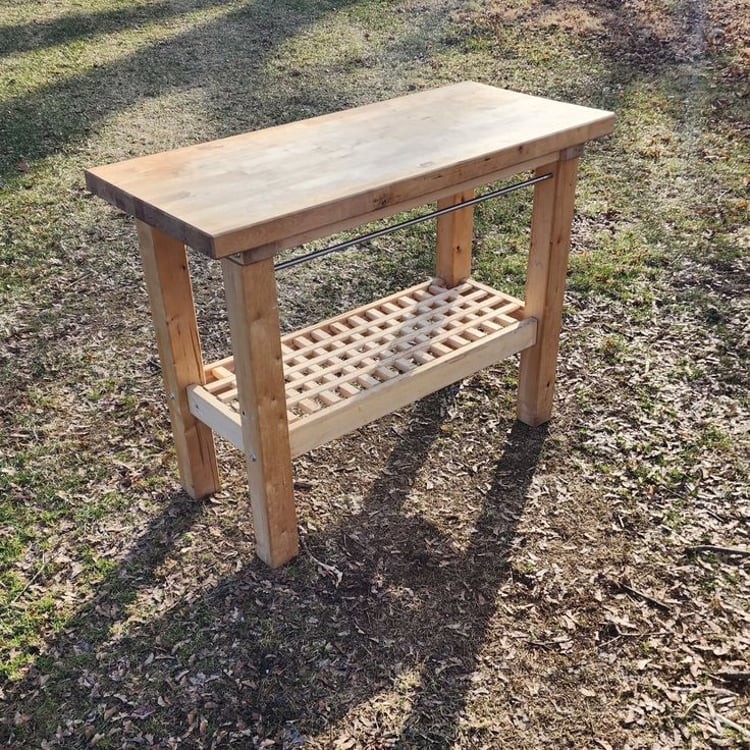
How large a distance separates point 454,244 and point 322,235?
4.44ft

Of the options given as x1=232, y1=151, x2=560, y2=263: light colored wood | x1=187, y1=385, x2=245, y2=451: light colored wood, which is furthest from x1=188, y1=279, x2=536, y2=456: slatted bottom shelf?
x1=232, y1=151, x2=560, y2=263: light colored wood

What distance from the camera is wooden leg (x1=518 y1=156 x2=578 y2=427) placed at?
9.29 feet

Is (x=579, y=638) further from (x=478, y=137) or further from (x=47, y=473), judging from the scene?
(x=47, y=473)

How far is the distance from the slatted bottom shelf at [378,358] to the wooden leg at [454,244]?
0.05 m

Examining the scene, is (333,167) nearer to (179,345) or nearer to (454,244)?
(179,345)

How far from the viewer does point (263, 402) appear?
2.31m

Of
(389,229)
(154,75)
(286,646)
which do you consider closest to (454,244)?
(389,229)

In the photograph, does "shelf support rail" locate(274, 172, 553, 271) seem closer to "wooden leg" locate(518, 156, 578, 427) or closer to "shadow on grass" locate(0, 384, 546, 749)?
"wooden leg" locate(518, 156, 578, 427)

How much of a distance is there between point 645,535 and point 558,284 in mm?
942

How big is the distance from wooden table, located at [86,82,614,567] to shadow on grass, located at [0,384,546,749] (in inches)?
8.2

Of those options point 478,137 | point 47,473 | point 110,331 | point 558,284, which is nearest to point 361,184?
point 478,137

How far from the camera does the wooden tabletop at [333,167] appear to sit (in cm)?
207

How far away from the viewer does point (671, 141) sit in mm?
5797

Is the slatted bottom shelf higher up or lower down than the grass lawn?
higher up
